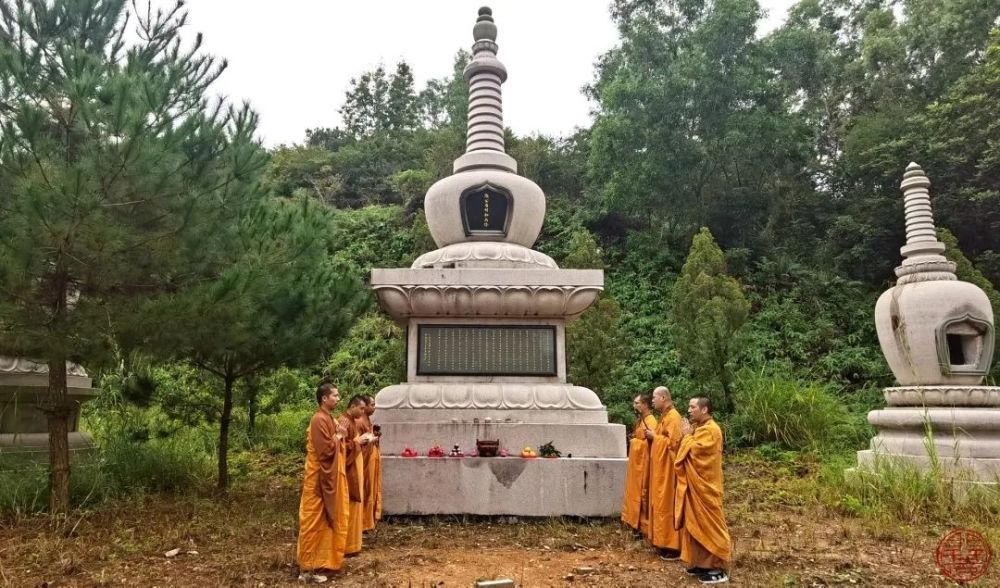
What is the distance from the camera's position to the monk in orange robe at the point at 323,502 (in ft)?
15.4

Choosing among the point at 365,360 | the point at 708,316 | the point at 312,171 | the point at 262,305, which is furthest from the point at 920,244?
the point at 312,171

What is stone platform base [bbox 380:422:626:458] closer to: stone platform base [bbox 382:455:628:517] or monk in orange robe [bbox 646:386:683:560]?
stone platform base [bbox 382:455:628:517]

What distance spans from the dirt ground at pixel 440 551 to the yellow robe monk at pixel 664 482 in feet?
0.69

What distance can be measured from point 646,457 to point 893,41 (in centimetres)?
2170

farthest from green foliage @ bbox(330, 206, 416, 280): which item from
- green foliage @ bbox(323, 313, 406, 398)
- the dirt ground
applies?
the dirt ground

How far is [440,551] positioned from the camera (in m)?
5.48

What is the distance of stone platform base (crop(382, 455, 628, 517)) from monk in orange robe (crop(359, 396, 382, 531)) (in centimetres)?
41

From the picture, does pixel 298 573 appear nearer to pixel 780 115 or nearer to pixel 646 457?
pixel 646 457

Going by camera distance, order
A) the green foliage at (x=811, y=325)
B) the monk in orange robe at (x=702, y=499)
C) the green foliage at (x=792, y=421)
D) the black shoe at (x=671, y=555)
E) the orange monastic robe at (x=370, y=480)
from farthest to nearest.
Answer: the green foliage at (x=811, y=325)
the green foliage at (x=792, y=421)
the orange monastic robe at (x=370, y=480)
the black shoe at (x=671, y=555)
the monk in orange robe at (x=702, y=499)

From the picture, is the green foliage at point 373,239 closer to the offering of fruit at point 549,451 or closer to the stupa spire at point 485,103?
the stupa spire at point 485,103

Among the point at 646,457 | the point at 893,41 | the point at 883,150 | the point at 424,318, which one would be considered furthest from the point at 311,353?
the point at 893,41

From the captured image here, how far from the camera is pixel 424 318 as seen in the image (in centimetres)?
760

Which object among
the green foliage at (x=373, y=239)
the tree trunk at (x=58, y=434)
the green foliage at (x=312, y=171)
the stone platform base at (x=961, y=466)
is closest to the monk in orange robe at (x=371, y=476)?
the tree trunk at (x=58, y=434)

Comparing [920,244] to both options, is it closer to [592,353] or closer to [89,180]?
[592,353]
